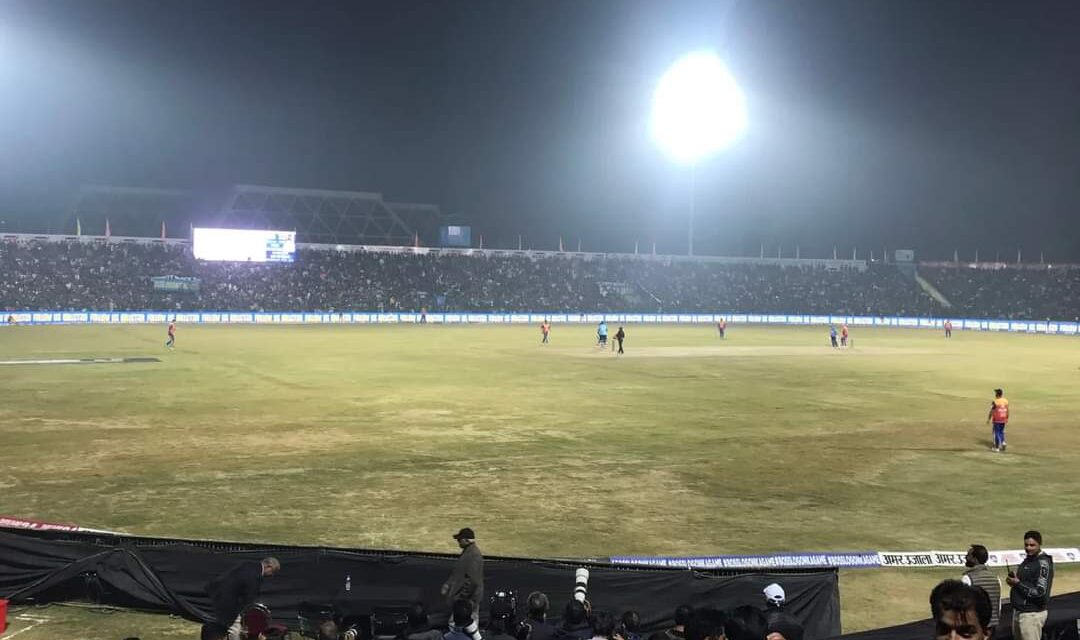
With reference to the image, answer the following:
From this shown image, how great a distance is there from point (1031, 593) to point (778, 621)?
252 cm

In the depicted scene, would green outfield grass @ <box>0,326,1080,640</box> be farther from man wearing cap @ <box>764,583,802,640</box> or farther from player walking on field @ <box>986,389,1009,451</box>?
man wearing cap @ <box>764,583,802,640</box>

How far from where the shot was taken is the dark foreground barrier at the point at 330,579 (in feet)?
28.7

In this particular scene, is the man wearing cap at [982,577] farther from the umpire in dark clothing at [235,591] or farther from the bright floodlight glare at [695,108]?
the bright floodlight glare at [695,108]

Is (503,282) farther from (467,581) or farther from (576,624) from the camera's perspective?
(576,624)

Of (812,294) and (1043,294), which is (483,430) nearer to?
(812,294)

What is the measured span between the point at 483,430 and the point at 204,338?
129 ft

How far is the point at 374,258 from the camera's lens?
→ 9931cm

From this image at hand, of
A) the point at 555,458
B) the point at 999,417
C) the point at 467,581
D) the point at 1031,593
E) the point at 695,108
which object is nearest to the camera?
the point at 1031,593

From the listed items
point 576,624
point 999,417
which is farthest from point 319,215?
point 576,624

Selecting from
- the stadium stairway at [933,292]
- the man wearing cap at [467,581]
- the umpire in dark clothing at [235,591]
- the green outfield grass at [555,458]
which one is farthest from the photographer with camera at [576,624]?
the stadium stairway at [933,292]

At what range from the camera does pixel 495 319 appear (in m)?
88.7

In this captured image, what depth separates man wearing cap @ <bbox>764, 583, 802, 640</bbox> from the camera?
7027 millimetres

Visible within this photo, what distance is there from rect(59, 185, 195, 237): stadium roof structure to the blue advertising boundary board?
2958 cm

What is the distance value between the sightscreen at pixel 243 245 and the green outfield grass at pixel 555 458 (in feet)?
160
